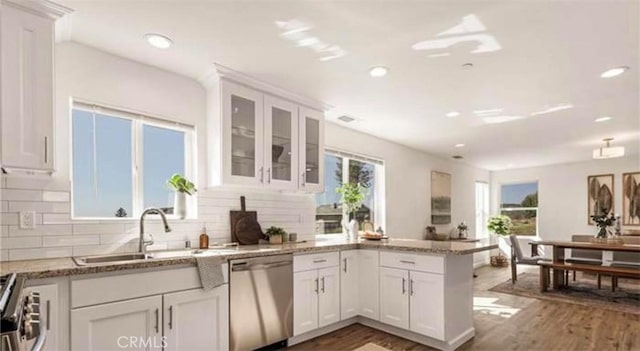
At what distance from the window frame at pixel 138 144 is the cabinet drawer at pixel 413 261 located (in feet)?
5.91

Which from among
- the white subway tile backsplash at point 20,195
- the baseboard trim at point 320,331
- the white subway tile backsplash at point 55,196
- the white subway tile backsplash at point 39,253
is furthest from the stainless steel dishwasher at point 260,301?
the white subway tile backsplash at point 20,195

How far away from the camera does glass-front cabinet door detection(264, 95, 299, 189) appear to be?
3410 mm

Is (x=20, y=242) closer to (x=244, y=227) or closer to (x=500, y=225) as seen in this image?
(x=244, y=227)

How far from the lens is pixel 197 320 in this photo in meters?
2.43

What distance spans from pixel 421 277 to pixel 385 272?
1.28 ft

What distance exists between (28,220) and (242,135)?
1.65 m

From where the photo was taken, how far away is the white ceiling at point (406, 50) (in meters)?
2.11

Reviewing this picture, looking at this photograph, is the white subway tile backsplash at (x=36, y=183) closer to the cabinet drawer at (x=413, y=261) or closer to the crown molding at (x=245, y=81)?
the crown molding at (x=245, y=81)

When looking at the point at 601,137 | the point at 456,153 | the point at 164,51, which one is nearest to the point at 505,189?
the point at 456,153

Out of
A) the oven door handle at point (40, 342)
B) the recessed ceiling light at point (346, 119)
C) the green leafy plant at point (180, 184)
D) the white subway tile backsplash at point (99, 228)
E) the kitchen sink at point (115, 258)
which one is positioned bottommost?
the oven door handle at point (40, 342)

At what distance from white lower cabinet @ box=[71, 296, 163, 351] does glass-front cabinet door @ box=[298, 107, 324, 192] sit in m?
1.89

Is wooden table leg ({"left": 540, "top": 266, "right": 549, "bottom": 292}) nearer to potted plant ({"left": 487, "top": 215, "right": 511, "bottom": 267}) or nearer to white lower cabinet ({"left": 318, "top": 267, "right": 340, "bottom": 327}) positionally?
potted plant ({"left": 487, "top": 215, "right": 511, "bottom": 267})

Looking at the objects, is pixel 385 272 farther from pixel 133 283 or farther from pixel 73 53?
pixel 73 53

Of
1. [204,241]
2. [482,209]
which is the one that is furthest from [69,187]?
[482,209]
